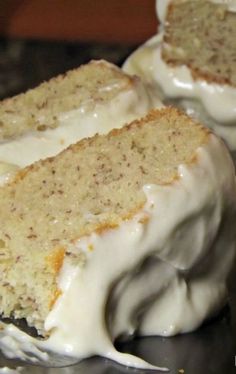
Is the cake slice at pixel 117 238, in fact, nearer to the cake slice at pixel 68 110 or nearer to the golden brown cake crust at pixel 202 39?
the cake slice at pixel 68 110

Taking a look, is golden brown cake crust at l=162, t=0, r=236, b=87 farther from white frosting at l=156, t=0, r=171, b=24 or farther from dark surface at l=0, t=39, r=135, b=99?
dark surface at l=0, t=39, r=135, b=99

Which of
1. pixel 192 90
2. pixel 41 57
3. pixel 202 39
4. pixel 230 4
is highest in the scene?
pixel 230 4

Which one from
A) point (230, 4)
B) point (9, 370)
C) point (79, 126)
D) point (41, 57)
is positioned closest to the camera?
point (9, 370)

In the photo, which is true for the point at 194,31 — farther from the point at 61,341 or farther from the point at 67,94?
the point at 61,341

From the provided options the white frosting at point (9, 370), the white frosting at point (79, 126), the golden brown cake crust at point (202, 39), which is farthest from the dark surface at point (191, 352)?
the golden brown cake crust at point (202, 39)

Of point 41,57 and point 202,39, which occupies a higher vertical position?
point 202,39

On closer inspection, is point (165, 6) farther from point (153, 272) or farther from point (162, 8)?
point (153, 272)

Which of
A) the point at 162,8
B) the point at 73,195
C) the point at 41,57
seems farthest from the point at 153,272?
the point at 41,57
